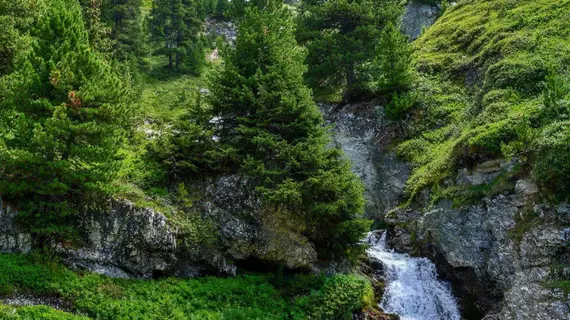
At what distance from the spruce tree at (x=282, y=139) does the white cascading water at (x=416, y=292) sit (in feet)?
9.78

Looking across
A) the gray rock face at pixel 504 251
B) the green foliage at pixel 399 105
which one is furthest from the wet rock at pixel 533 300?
the green foliage at pixel 399 105

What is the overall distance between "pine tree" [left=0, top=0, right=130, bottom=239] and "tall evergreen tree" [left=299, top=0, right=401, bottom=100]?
19.7 metres

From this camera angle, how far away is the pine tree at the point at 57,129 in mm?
14867

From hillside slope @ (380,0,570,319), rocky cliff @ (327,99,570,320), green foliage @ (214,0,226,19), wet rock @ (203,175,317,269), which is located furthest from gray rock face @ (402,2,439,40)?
wet rock @ (203,175,317,269)

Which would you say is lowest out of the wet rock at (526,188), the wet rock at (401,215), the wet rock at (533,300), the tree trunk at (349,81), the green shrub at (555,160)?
the wet rock at (533,300)

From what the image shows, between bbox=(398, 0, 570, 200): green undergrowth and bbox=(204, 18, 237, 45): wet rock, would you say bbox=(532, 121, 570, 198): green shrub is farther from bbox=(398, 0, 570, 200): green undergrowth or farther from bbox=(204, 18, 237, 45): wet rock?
bbox=(204, 18, 237, 45): wet rock

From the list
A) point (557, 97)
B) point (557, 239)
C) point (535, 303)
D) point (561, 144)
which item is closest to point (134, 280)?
point (535, 303)

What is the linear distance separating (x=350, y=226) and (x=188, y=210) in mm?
7560

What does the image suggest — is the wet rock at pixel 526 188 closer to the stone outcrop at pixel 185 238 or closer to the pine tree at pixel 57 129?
the stone outcrop at pixel 185 238

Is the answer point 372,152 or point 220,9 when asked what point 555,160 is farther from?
point 220,9

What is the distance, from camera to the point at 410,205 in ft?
84.6

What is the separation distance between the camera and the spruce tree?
1905cm

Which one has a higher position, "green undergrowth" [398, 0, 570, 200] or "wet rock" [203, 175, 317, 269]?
"green undergrowth" [398, 0, 570, 200]

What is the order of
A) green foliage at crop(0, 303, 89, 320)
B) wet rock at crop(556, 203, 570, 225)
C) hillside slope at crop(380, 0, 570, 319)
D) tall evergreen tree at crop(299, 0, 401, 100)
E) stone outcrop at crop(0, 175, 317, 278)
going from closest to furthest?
green foliage at crop(0, 303, 89, 320) < stone outcrop at crop(0, 175, 317, 278) < wet rock at crop(556, 203, 570, 225) < hillside slope at crop(380, 0, 570, 319) < tall evergreen tree at crop(299, 0, 401, 100)
